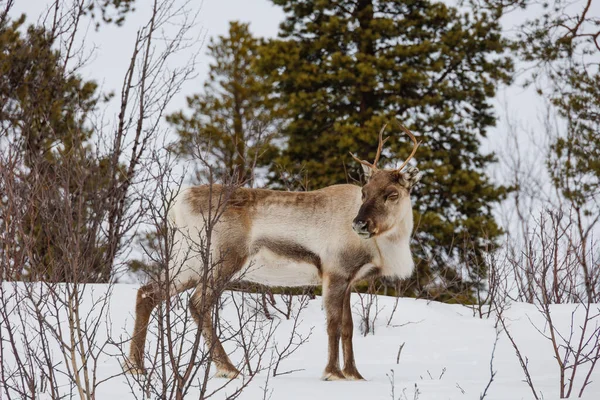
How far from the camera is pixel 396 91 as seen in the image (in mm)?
16812

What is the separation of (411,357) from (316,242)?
184 centimetres

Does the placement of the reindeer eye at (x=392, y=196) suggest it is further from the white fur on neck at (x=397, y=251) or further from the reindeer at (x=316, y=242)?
the white fur on neck at (x=397, y=251)

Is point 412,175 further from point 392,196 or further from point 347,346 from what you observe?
point 347,346

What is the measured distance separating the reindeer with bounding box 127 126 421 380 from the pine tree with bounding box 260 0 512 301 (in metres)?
9.15

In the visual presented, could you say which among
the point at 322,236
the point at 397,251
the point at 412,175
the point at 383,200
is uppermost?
the point at 412,175

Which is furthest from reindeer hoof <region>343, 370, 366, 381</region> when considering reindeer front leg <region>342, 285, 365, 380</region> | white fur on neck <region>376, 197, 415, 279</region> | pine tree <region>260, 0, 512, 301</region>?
pine tree <region>260, 0, 512, 301</region>

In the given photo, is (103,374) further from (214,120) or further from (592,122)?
(214,120)

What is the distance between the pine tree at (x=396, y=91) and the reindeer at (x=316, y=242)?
9155 millimetres

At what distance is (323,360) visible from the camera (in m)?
7.18

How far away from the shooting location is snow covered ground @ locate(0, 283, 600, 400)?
5195 millimetres

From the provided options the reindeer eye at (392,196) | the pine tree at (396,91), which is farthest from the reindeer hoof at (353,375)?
the pine tree at (396,91)

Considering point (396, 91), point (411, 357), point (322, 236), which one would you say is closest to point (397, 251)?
point (322, 236)

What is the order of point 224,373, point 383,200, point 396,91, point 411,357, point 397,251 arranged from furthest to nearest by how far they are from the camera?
point 396,91 < point 411,357 < point 397,251 < point 383,200 < point 224,373

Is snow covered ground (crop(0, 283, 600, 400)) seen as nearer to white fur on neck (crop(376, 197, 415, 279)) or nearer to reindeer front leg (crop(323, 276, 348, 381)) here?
reindeer front leg (crop(323, 276, 348, 381))
